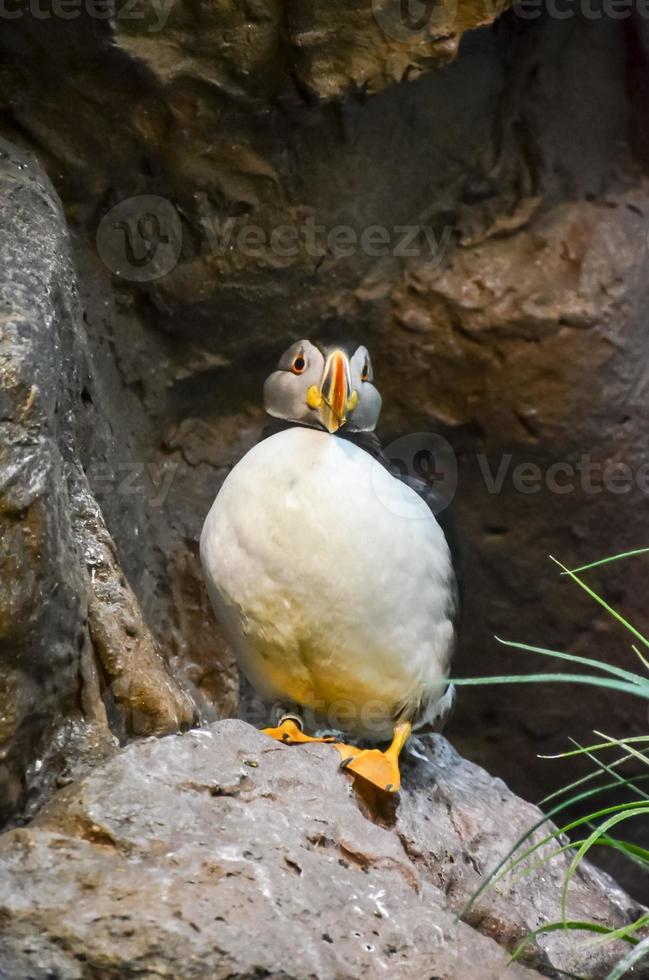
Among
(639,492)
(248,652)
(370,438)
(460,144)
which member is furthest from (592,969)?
(460,144)

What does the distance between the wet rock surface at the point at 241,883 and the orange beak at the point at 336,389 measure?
98cm

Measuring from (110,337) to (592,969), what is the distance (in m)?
2.59

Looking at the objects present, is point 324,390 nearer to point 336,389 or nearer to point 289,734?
point 336,389

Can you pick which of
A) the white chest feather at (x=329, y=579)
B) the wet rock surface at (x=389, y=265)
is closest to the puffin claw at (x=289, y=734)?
the white chest feather at (x=329, y=579)

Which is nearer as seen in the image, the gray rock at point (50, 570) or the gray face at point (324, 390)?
the gray rock at point (50, 570)

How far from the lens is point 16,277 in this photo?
2971 mm

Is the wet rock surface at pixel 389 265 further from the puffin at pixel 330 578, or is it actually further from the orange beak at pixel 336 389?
the orange beak at pixel 336 389

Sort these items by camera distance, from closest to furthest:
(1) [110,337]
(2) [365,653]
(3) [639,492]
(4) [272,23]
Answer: (2) [365,653], (4) [272,23], (1) [110,337], (3) [639,492]

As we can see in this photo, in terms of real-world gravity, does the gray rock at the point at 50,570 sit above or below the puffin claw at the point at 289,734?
above

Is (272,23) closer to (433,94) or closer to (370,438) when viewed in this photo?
(433,94)

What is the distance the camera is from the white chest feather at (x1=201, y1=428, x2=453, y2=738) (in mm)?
3314

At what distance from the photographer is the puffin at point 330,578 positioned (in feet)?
10.9

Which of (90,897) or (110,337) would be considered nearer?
(90,897)

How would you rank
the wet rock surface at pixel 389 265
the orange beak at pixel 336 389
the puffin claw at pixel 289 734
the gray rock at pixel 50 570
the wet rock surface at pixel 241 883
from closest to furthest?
the wet rock surface at pixel 241 883 < the gray rock at pixel 50 570 < the puffin claw at pixel 289 734 < the orange beak at pixel 336 389 < the wet rock surface at pixel 389 265
